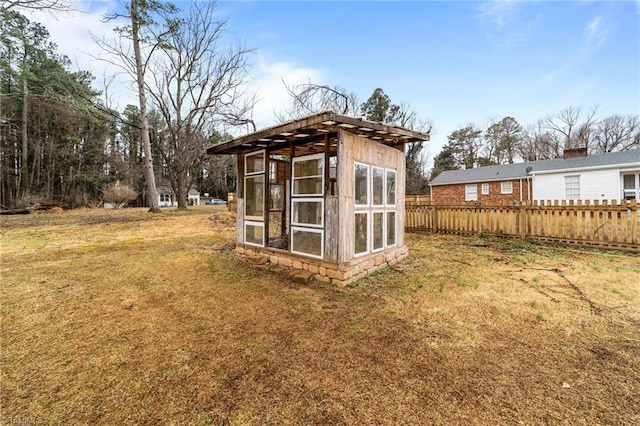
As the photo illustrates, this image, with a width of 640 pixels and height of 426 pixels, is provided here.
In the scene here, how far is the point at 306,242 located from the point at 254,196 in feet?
5.74

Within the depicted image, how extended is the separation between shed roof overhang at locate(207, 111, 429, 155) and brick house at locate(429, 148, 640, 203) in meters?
10.2

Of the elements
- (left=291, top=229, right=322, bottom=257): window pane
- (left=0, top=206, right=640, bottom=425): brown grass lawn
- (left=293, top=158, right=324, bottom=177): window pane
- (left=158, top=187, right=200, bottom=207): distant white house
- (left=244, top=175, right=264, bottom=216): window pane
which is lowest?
(left=0, top=206, right=640, bottom=425): brown grass lawn

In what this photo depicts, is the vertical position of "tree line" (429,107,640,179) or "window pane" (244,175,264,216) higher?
"tree line" (429,107,640,179)

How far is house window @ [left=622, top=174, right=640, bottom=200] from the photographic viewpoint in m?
12.0

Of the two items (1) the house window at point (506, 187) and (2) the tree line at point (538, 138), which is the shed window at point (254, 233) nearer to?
(1) the house window at point (506, 187)

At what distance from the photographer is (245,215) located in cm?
602

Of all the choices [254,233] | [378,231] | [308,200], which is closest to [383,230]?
[378,231]

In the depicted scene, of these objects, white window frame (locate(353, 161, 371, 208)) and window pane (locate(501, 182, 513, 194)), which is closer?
white window frame (locate(353, 161, 371, 208))

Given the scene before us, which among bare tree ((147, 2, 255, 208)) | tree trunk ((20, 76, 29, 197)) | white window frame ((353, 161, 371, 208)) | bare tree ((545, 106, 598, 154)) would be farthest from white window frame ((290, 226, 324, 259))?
bare tree ((545, 106, 598, 154))

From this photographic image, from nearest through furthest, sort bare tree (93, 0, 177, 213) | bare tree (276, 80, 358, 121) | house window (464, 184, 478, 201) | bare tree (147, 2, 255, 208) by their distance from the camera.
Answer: bare tree (276, 80, 358, 121)
bare tree (93, 0, 177, 213)
bare tree (147, 2, 255, 208)
house window (464, 184, 478, 201)

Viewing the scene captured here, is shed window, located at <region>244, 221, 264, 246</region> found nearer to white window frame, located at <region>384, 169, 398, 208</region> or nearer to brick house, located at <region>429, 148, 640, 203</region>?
white window frame, located at <region>384, 169, 398, 208</region>

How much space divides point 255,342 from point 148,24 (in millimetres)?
17995

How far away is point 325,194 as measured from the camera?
4414 mm

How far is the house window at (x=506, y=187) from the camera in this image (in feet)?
55.8
